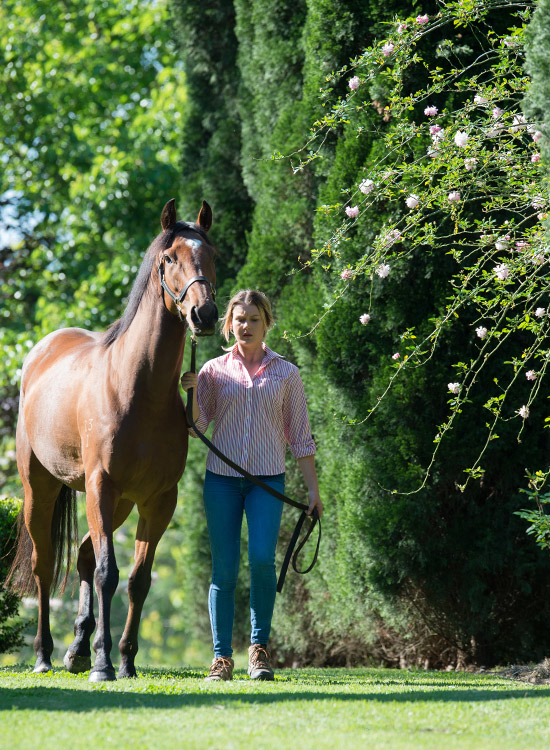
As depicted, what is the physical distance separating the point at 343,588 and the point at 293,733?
2969 mm

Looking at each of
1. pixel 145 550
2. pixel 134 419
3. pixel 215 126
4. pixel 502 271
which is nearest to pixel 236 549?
pixel 145 550

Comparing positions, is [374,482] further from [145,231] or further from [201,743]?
[145,231]

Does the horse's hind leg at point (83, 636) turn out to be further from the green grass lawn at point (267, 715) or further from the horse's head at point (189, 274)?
the horse's head at point (189, 274)

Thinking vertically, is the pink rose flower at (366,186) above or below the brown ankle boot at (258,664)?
above

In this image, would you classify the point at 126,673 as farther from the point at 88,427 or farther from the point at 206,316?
the point at 206,316

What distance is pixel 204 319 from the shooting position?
414 centimetres

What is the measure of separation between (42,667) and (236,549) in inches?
63.7

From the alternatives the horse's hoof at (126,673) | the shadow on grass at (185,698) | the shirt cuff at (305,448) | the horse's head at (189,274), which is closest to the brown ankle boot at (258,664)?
the shadow on grass at (185,698)

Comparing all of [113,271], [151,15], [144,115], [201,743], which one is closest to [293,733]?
[201,743]

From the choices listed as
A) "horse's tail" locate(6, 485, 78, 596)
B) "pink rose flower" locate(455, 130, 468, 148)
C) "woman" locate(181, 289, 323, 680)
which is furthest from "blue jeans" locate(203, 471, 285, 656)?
"pink rose flower" locate(455, 130, 468, 148)

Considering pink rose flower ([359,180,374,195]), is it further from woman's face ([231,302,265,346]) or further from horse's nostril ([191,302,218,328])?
horse's nostril ([191,302,218,328])

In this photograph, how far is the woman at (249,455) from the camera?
4.59 meters

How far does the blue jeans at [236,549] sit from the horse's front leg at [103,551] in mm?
503

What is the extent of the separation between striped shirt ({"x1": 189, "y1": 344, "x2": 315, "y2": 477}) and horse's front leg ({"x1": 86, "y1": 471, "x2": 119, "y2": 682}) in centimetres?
55
